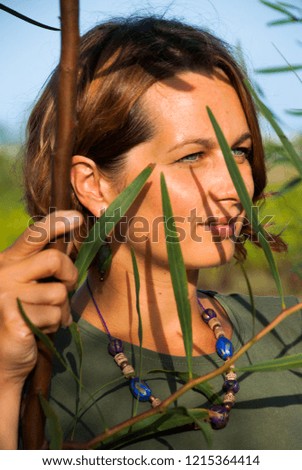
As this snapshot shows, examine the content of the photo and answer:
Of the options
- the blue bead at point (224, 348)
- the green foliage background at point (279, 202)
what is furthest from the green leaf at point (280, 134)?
the blue bead at point (224, 348)

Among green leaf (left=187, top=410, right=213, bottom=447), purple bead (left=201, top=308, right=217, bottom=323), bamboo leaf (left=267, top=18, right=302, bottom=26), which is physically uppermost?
bamboo leaf (left=267, top=18, right=302, bottom=26)

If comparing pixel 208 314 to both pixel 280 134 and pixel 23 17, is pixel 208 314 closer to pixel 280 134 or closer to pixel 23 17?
pixel 280 134

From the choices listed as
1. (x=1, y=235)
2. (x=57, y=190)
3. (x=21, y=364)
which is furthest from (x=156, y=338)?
(x=1, y=235)

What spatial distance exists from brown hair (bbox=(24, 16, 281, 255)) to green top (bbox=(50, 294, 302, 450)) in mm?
304

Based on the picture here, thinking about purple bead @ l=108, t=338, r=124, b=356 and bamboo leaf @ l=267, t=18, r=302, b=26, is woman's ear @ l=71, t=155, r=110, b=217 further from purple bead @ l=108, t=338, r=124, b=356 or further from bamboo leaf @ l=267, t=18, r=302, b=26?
bamboo leaf @ l=267, t=18, r=302, b=26

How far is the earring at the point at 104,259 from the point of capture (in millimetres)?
1184

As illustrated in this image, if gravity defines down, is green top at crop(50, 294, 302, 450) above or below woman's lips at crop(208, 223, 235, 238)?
below

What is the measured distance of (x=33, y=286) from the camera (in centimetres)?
70

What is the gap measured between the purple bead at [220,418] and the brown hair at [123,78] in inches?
17.8

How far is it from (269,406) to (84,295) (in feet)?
1.36

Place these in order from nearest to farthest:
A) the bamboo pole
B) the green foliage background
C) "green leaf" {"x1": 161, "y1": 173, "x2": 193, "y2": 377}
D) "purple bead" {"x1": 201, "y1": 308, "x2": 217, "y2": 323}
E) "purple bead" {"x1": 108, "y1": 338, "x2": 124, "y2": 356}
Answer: the bamboo pole → "green leaf" {"x1": 161, "y1": 173, "x2": 193, "y2": 377} → the green foliage background → "purple bead" {"x1": 108, "y1": 338, "x2": 124, "y2": 356} → "purple bead" {"x1": 201, "y1": 308, "x2": 217, "y2": 323}

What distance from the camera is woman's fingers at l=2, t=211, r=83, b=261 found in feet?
2.11

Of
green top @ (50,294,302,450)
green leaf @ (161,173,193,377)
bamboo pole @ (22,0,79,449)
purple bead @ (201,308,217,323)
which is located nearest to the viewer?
bamboo pole @ (22,0,79,449)

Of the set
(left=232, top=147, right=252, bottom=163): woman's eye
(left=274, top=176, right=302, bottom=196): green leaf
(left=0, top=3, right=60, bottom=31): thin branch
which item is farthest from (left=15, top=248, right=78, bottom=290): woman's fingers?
(left=232, top=147, right=252, bottom=163): woman's eye
